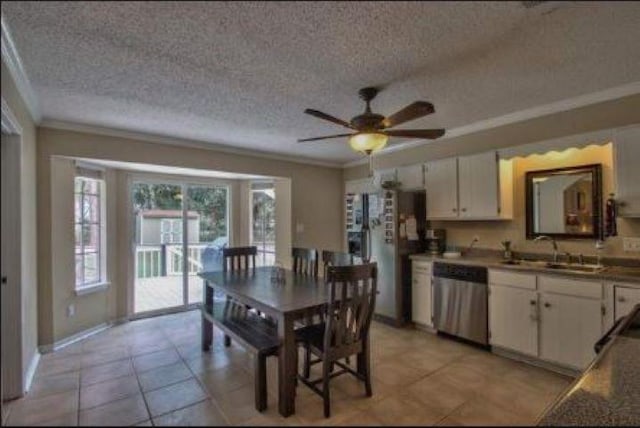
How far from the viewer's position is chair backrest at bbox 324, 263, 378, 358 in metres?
2.17

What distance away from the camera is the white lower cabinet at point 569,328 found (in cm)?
255

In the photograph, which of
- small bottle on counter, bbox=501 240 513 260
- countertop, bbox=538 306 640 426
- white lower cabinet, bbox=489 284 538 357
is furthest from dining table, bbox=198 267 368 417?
small bottle on counter, bbox=501 240 513 260

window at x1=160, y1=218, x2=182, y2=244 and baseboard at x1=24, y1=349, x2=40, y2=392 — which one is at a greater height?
window at x1=160, y1=218, x2=182, y2=244

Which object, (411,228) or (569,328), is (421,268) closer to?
(411,228)

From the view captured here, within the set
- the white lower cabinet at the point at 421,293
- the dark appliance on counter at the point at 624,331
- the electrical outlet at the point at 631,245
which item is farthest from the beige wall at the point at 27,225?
the electrical outlet at the point at 631,245

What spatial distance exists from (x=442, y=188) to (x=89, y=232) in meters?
4.02

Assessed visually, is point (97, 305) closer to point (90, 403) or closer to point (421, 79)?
point (90, 403)

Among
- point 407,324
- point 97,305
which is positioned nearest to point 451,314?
point 407,324

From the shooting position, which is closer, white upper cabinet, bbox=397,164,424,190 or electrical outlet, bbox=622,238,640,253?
electrical outlet, bbox=622,238,640,253

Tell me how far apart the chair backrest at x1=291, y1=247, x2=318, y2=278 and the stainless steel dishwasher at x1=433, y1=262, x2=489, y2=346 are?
4.44 ft

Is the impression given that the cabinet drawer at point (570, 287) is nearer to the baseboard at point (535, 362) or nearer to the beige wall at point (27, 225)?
the baseboard at point (535, 362)

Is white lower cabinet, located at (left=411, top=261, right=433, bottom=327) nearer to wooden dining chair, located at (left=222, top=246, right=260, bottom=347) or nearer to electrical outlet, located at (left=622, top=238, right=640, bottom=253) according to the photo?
electrical outlet, located at (left=622, top=238, right=640, bottom=253)

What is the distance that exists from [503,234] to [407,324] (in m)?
1.51

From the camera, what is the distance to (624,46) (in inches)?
77.9
